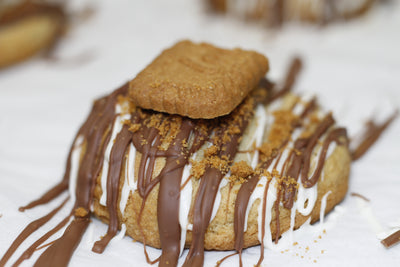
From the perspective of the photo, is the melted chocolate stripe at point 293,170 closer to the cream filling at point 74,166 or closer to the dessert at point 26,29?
the cream filling at point 74,166

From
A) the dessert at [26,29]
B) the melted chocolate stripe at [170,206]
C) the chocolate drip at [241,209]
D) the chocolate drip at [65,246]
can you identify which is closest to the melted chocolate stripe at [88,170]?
the chocolate drip at [65,246]

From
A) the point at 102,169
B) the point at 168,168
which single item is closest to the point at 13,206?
the point at 102,169

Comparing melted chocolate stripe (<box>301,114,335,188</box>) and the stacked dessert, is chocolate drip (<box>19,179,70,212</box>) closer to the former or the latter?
the stacked dessert

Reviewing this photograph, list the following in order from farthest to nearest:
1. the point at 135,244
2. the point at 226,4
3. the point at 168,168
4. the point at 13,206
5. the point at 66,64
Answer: the point at 226,4 → the point at 66,64 → the point at 13,206 → the point at 135,244 → the point at 168,168

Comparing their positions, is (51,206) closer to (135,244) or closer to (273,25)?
(135,244)

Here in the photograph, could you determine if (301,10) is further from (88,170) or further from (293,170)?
(88,170)

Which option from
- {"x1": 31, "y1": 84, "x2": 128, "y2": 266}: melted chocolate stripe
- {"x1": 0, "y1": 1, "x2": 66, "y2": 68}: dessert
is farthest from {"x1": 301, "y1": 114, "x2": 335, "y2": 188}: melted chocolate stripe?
{"x1": 0, "y1": 1, "x2": 66, "y2": 68}: dessert

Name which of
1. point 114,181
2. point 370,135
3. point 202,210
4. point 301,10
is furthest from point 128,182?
point 301,10
